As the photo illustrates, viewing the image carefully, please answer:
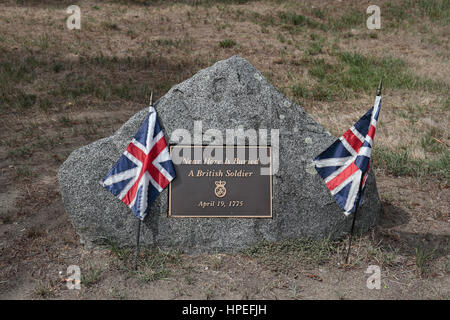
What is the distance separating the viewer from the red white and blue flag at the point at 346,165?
3781mm

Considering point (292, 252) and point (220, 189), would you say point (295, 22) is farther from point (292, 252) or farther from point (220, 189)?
point (292, 252)

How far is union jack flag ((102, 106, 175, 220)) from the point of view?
12.8 ft

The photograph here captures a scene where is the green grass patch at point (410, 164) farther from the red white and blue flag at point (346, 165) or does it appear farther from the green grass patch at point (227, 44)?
the green grass patch at point (227, 44)

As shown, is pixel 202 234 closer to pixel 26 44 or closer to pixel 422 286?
pixel 422 286

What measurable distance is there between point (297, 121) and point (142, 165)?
1.55m

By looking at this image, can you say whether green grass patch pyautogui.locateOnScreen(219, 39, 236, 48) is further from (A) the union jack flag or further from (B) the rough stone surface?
(A) the union jack flag

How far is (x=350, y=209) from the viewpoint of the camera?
3.93 m

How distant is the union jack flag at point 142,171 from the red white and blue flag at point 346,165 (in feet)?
4.61

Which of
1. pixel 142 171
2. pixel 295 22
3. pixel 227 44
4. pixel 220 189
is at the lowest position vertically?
pixel 220 189

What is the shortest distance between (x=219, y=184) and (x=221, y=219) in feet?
1.08

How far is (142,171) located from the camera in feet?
12.7

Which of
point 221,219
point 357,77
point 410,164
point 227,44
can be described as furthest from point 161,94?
point 221,219

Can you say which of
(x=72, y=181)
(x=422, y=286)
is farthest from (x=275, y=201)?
(x=72, y=181)

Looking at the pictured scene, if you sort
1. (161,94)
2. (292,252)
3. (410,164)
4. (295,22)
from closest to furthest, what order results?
1. (292,252)
2. (410,164)
3. (161,94)
4. (295,22)
